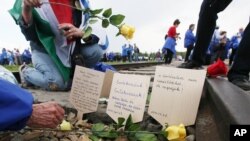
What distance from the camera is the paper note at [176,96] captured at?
5.76 ft

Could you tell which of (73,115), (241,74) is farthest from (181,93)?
(241,74)

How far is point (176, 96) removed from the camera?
1.81m

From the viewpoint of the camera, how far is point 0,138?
69.1 inches

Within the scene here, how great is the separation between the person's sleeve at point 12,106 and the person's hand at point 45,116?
0.47 feet

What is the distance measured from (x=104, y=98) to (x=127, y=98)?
0.63 m

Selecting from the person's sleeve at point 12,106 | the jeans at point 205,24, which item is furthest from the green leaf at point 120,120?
the jeans at point 205,24

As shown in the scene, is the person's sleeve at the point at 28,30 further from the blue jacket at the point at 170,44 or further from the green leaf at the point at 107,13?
the blue jacket at the point at 170,44

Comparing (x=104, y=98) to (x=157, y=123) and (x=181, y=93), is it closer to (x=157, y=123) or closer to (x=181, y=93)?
(x=157, y=123)

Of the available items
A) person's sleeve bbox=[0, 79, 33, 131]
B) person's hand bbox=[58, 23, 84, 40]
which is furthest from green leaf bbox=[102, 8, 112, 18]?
person's hand bbox=[58, 23, 84, 40]

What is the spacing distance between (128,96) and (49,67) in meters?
1.55

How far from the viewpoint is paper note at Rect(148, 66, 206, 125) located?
5.76 ft

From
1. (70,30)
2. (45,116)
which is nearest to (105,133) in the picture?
(45,116)

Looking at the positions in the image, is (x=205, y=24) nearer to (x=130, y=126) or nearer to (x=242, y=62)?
(x=242, y=62)

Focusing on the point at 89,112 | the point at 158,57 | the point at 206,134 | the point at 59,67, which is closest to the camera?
the point at 206,134
